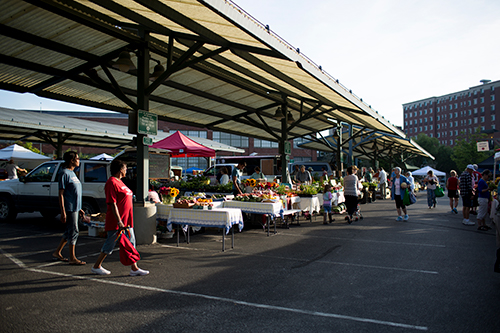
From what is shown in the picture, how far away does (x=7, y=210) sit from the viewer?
36.3 ft

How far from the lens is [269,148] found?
53469 mm

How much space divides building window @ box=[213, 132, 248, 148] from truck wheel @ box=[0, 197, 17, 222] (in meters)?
39.4

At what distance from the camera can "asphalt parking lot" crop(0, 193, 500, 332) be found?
148 inches

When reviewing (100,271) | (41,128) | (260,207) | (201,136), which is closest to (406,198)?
(260,207)

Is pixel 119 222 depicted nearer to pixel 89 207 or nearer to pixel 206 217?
pixel 206 217

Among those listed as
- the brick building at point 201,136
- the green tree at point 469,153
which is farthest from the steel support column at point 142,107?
the green tree at point 469,153

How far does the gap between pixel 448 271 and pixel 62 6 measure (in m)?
8.46

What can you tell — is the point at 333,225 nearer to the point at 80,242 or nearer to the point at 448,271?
the point at 448,271

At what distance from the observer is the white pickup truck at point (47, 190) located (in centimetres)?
977

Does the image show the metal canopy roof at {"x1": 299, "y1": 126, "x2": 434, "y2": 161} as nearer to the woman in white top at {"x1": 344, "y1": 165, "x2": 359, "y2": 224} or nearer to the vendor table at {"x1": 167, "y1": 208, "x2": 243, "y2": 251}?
the woman in white top at {"x1": 344, "y1": 165, "x2": 359, "y2": 224}

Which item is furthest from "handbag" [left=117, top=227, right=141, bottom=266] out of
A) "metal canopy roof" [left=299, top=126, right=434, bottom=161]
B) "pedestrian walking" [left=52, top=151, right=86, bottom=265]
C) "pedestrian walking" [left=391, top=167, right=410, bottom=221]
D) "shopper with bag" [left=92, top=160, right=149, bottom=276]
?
"metal canopy roof" [left=299, top=126, right=434, bottom=161]

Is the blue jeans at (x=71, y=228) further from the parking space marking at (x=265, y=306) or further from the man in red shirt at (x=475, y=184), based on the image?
the man in red shirt at (x=475, y=184)

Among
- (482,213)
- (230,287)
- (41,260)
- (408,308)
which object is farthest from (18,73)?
(482,213)

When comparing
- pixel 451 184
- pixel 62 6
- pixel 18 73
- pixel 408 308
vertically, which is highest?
pixel 62 6
